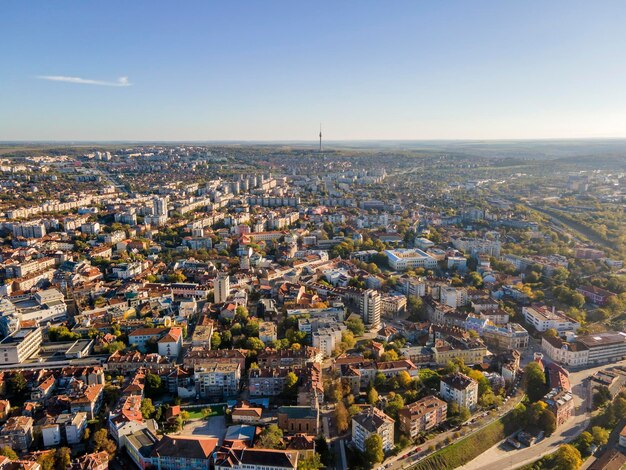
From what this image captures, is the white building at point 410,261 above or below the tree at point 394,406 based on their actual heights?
above

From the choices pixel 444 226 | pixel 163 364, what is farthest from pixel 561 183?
pixel 163 364

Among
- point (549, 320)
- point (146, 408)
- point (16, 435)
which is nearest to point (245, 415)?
point (146, 408)

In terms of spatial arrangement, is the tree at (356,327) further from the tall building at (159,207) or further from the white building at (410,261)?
the tall building at (159,207)

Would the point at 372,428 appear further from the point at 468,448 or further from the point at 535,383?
the point at 535,383

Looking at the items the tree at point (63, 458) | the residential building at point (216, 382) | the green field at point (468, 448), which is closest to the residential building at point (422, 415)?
the green field at point (468, 448)

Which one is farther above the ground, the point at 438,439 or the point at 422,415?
the point at 422,415

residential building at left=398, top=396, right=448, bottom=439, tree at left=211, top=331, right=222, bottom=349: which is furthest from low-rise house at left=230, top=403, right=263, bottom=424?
tree at left=211, top=331, right=222, bottom=349

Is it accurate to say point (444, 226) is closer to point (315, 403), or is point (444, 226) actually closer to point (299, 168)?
point (315, 403)
